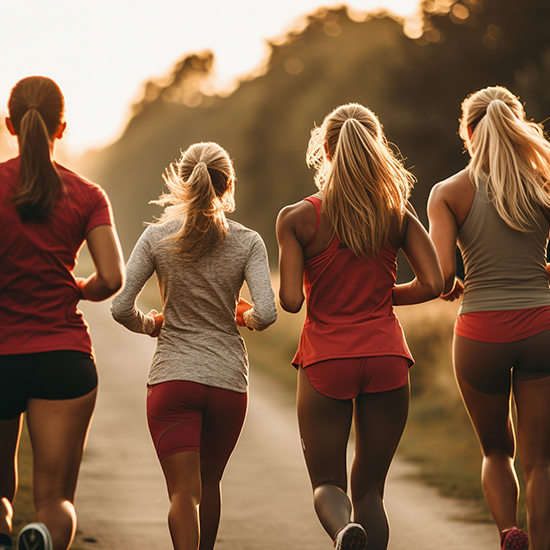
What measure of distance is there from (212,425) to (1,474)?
0.96 meters

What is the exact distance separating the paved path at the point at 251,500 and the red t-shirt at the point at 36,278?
2.20 metres

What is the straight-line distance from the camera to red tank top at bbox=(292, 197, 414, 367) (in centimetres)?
360

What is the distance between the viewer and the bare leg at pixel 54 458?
124 inches

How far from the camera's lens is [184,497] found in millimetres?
3592

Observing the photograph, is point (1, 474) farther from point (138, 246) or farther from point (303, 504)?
point (303, 504)

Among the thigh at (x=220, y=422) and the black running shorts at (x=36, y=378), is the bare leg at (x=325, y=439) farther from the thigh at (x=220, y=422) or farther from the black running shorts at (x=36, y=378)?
the black running shorts at (x=36, y=378)

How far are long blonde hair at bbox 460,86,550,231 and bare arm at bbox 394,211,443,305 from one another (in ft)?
1.32

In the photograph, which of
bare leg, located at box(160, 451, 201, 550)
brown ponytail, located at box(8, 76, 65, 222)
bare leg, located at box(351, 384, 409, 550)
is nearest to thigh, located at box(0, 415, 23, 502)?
bare leg, located at box(160, 451, 201, 550)

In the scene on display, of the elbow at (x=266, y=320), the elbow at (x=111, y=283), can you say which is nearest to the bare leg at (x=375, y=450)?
the elbow at (x=266, y=320)

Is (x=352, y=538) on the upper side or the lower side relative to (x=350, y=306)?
lower

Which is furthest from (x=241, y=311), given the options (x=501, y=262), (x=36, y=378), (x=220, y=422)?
(x=501, y=262)

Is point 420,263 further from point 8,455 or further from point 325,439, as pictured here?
point 8,455

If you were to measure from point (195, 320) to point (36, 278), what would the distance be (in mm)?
802

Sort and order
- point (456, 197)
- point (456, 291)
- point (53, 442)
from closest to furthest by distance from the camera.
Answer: point (53, 442)
point (456, 197)
point (456, 291)
